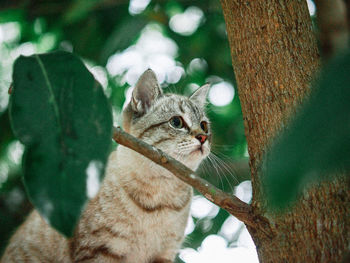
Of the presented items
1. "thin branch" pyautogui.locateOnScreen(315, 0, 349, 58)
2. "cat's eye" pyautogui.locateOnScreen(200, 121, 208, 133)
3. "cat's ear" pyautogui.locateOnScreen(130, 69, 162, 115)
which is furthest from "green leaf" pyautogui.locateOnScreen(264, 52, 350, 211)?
"cat's eye" pyautogui.locateOnScreen(200, 121, 208, 133)

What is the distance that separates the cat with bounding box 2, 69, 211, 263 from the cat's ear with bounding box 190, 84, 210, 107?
0.14m

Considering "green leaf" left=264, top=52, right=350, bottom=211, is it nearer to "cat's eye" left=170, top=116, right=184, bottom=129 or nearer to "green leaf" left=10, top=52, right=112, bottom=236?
"green leaf" left=10, top=52, right=112, bottom=236

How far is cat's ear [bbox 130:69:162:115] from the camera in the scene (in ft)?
11.6

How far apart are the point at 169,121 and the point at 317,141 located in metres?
2.80

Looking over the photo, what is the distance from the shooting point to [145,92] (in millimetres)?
3691

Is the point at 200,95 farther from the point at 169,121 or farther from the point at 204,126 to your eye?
the point at 169,121

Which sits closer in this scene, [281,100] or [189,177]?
[189,177]

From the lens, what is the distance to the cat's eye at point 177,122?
354 cm

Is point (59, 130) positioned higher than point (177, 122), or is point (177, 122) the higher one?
point (59, 130)

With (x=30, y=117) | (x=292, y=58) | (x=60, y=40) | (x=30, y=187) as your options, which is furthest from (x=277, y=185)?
(x=60, y=40)

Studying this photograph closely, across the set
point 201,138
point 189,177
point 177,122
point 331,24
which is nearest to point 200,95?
point 177,122

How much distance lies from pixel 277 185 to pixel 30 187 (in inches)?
25.4

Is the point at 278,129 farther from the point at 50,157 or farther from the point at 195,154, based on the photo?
the point at 195,154

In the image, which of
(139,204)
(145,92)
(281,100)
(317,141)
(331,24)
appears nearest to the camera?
(317,141)
